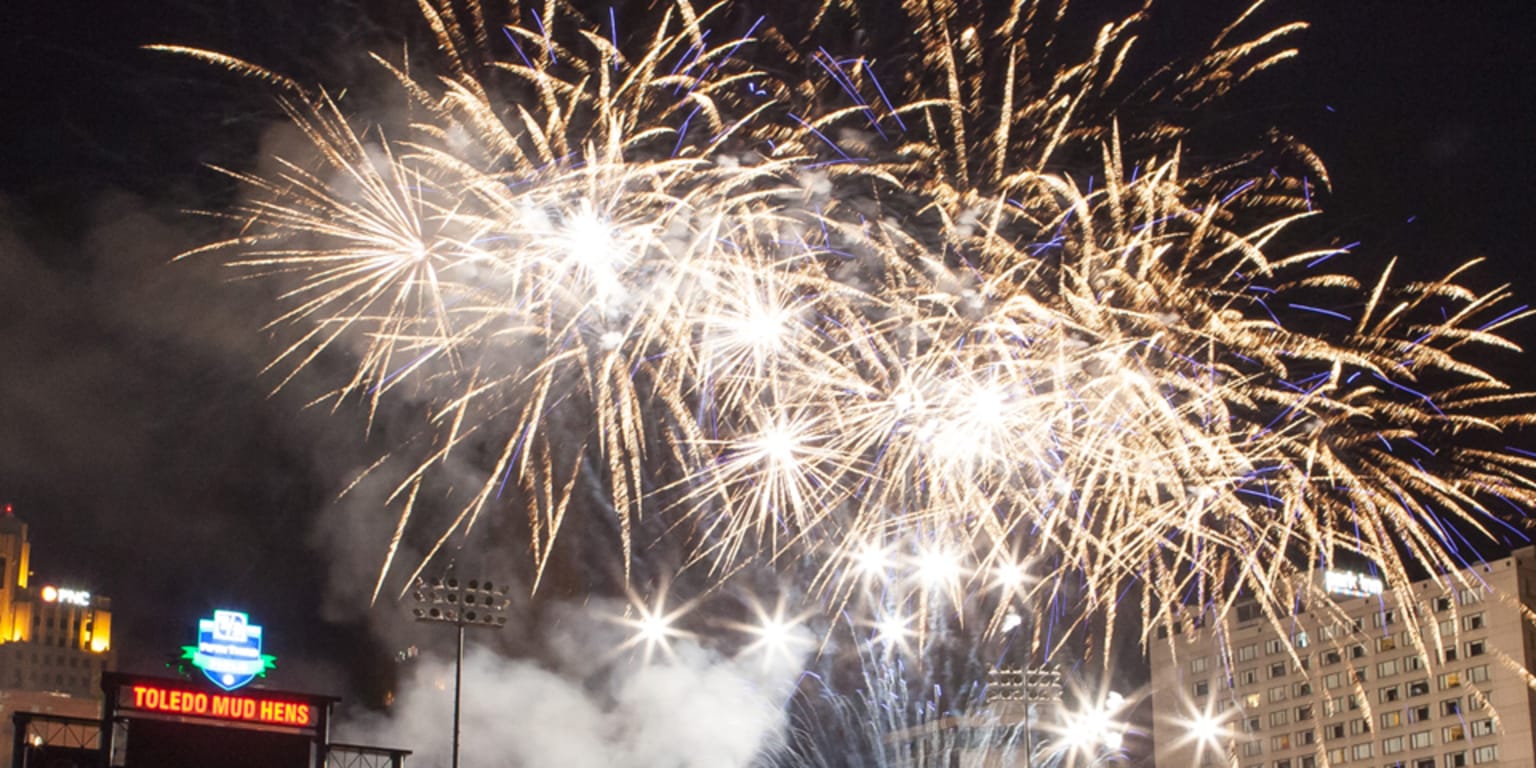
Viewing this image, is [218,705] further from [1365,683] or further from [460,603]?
[1365,683]

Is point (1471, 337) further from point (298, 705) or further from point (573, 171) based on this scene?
point (298, 705)

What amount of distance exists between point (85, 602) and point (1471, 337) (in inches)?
7030

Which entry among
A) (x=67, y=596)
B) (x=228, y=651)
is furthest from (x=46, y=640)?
(x=228, y=651)

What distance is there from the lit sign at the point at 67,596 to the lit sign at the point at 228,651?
493 ft

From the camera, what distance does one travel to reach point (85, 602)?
18550 centimetres

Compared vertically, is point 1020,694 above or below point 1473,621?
below

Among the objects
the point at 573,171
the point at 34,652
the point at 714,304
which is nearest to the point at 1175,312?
the point at 714,304

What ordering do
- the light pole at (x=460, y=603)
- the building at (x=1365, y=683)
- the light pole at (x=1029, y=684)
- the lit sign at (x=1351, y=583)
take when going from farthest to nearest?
the lit sign at (x=1351, y=583) < the building at (x=1365, y=683) < the light pole at (x=1029, y=684) < the light pole at (x=460, y=603)

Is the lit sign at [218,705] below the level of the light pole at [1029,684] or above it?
below

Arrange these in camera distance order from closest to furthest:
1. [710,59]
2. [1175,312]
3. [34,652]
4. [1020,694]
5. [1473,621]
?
[710,59]
[1175,312]
[1020,694]
[1473,621]
[34,652]

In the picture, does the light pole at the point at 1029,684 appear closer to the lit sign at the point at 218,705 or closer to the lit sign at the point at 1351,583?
the lit sign at the point at 218,705

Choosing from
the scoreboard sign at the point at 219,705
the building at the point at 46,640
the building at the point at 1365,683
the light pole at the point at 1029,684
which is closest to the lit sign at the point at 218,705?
the scoreboard sign at the point at 219,705

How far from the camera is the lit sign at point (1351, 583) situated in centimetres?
13862

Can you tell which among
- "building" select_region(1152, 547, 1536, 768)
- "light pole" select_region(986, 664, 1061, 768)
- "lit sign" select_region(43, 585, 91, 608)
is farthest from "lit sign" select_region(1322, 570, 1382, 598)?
"lit sign" select_region(43, 585, 91, 608)
